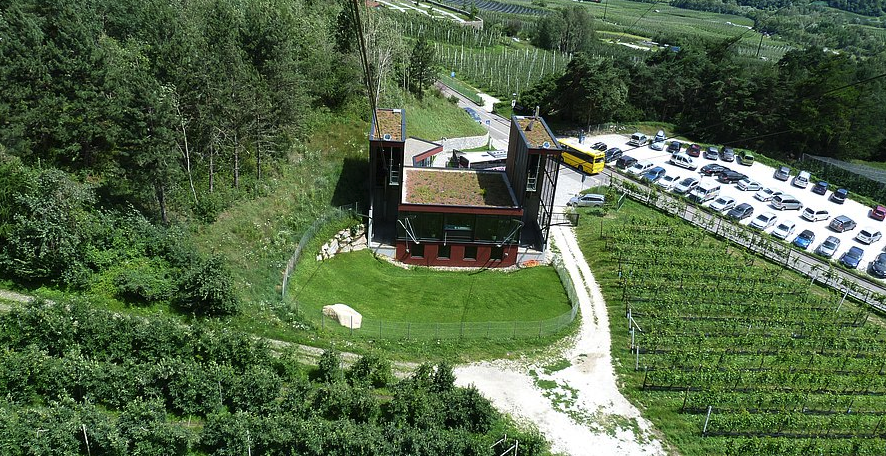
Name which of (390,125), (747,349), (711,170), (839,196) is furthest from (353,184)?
(839,196)

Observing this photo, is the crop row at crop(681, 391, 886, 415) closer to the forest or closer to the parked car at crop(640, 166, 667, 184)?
the parked car at crop(640, 166, 667, 184)

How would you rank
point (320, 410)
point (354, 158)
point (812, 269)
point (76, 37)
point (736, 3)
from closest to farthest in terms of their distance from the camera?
point (320, 410), point (76, 37), point (812, 269), point (354, 158), point (736, 3)

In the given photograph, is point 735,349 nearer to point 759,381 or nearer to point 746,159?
point 759,381

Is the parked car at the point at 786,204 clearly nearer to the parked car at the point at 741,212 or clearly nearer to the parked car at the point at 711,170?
the parked car at the point at 741,212

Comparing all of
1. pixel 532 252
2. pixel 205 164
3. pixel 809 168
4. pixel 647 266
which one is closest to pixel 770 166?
pixel 809 168

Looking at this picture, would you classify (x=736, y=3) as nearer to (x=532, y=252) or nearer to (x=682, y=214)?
(x=682, y=214)
